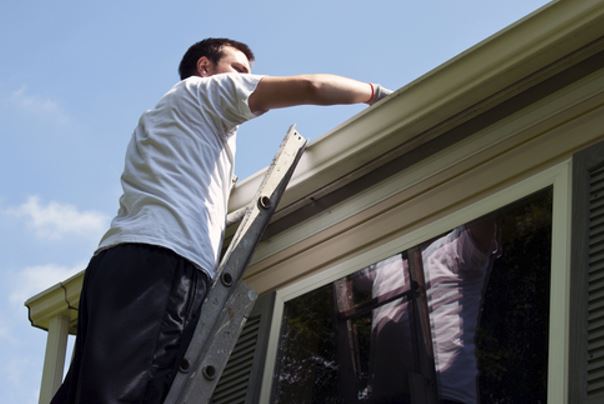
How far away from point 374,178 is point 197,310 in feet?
3.49

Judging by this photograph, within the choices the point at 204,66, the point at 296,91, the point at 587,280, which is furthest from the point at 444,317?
the point at 204,66

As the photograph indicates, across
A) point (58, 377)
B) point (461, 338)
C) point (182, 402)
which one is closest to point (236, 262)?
point (182, 402)

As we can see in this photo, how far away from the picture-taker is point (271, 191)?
3.66m

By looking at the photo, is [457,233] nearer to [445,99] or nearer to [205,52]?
[445,99]

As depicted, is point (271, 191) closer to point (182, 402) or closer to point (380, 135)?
point (380, 135)

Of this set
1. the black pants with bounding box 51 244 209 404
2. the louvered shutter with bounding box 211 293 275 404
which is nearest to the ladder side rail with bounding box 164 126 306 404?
the black pants with bounding box 51 244 209 404

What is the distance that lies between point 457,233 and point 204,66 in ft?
4.06

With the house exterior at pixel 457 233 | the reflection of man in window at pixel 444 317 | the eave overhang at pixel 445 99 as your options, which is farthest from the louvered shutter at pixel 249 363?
the reflection of man in window at pixel 444 317

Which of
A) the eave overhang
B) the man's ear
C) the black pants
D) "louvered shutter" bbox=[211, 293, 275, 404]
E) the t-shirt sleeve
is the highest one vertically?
the man's ear

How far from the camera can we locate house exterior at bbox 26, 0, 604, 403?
3.26 metres

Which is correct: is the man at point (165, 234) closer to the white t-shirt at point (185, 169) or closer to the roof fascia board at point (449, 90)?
the white t-shirt at point (185, 169)

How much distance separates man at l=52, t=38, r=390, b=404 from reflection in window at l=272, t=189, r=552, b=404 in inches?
24.7

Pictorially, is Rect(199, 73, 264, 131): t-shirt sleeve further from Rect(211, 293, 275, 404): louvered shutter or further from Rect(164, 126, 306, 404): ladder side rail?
Rect(211, 293, 275, 404): louvered shutter

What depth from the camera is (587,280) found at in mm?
3170
